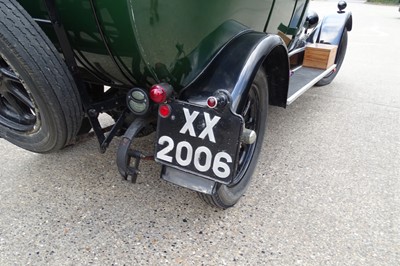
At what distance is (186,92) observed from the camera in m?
1.85

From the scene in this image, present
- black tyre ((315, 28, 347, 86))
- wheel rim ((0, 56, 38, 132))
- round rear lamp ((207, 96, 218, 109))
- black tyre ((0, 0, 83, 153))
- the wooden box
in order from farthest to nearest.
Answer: black tyre ((315, 28, 347, 86)) → the wooden box → wheel rim ((0, 56, 38, 132)) → round rear lamp ((207, 96, 218, 109)) → black tyre ((0, 0, 83, 153))

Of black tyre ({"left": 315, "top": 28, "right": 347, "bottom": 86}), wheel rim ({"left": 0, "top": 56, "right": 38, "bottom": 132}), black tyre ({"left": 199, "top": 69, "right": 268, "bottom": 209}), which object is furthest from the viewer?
black tyre ({"left": 315, "top": 28, "right": 347, "bottom": 86})

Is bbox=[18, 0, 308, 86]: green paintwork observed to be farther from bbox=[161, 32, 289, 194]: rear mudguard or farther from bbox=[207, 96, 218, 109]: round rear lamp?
bbox=[207, 96, 218, 109]: round rear lamp

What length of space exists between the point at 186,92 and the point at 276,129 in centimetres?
170

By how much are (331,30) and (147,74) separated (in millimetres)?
3265

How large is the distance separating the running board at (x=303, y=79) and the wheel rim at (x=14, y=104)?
1.69 metres

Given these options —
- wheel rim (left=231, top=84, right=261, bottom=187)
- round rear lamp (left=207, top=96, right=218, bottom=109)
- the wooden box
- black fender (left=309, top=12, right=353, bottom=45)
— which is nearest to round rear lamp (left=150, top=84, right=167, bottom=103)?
round rear lamp (left=207, top=96, right=218, bottom=109)

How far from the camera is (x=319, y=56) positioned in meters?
3.73

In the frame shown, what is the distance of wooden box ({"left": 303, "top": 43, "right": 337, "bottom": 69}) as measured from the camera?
146 inches

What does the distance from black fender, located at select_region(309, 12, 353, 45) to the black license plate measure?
2.99 m

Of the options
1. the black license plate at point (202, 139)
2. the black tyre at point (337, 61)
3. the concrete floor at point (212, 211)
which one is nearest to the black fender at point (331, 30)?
the black tyre at point (337, 61)

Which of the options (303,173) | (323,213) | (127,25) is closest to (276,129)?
(303,173)

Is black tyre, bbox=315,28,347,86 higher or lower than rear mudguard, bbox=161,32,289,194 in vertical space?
lower

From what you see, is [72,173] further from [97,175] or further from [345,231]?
[345,231]
